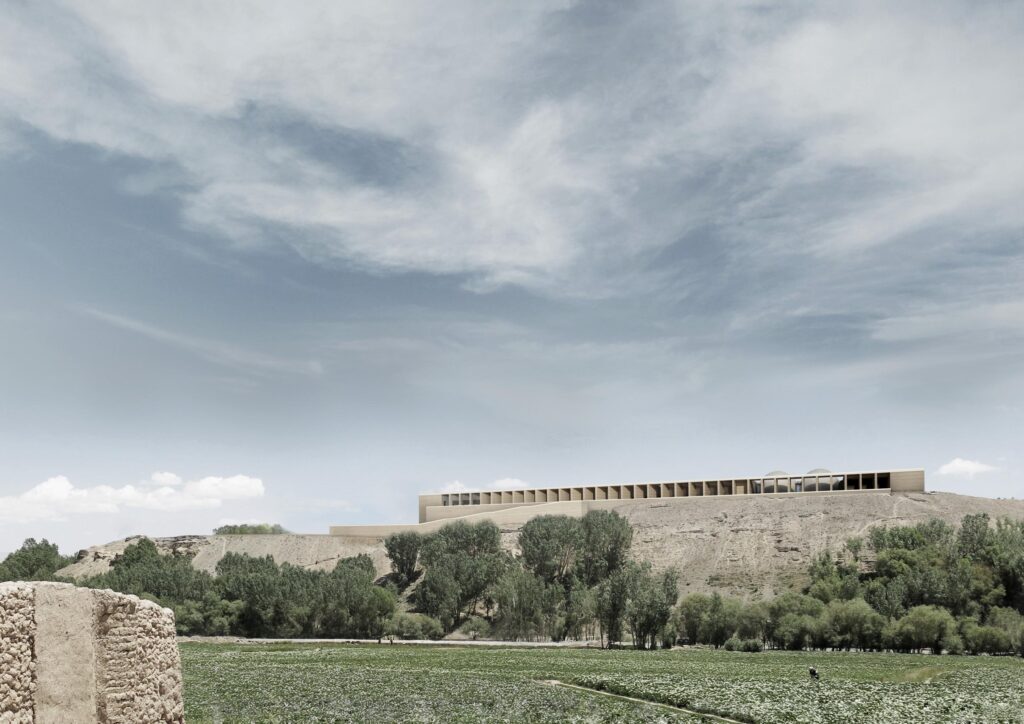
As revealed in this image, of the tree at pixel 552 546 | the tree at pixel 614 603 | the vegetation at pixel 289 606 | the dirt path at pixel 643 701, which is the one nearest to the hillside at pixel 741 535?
the tree at pixel 552 546

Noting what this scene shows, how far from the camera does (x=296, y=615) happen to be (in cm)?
8700

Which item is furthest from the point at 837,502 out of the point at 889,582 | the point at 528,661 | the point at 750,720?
the point at 750,720

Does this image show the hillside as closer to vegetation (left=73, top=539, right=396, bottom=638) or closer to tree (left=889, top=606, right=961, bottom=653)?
tree (left=889, top=606, right=961, bottom=653)

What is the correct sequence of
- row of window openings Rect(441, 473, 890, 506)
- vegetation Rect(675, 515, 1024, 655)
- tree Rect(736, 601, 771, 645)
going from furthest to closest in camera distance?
row of window openings Rect(441, 473, 890, 506), tree Rect(736, 601, 771, 645), vegetation Rect(675, 515, 1024, 655)

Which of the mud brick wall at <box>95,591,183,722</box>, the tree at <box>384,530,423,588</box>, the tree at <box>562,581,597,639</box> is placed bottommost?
the tree at <box>562,581,597,639</box>

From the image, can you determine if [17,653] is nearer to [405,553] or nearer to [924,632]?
[924,632]

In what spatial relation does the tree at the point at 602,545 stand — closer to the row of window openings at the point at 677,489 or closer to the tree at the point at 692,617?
the row of window openings at the point at 677,489

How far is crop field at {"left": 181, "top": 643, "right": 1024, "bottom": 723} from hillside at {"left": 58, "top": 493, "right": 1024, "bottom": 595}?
47332 millimetres

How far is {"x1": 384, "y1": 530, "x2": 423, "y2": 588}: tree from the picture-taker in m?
119

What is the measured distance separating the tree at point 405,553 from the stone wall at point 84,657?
346ft

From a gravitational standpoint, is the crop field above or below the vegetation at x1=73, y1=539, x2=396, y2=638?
above

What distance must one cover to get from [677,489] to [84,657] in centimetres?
12560

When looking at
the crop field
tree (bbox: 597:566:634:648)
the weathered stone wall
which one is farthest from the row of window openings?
the weathered stone wall

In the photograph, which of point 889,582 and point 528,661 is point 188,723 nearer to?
point 528,661
